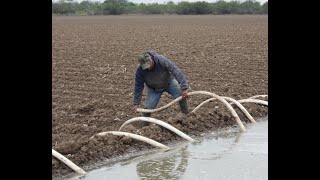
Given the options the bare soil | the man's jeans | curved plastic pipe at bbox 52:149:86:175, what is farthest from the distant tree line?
curved plastic pipe at bbox 52:149:86:175

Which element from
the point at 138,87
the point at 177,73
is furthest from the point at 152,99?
the point at 177,73

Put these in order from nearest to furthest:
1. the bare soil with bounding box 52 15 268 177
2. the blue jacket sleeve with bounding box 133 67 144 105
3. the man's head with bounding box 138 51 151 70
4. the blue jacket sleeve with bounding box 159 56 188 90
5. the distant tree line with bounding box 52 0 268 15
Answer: the bare soil with bounding box 52 15 268 177 < the man's head with bounding box 138 51 151 70 < the blue jacket sleeve with bounding box 159 56 188 90 < the blue jacket sleeve with bounding box 133 67 144 105 < the distant tree line with bounding box 52 0 268 15

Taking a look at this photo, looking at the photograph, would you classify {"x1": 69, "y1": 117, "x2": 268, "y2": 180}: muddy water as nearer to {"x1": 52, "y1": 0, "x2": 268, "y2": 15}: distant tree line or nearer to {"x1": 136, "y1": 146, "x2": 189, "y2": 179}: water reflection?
{"x1": 136, "y1": 146, "x2": 189, "y2": 179}: water reflection

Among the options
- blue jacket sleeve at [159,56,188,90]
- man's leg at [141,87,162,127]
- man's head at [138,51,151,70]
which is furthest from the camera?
man's leg at [141,87,162,127]

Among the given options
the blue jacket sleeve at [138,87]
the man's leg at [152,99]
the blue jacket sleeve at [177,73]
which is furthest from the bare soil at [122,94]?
the blue jacket sleeve at [177,73]

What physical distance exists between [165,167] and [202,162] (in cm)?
55

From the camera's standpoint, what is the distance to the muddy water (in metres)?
7.00

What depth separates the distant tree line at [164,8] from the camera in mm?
85312

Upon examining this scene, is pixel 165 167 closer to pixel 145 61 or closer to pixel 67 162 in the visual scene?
pixel 67 162
